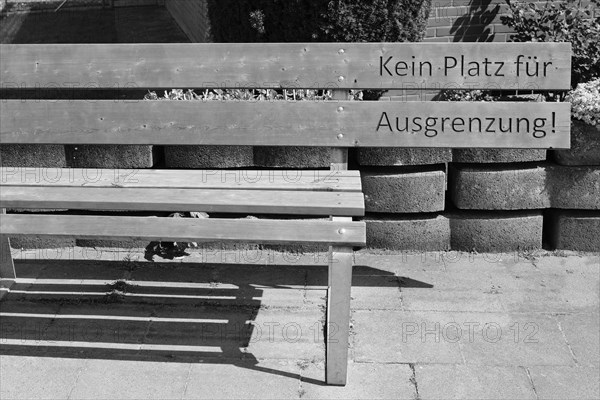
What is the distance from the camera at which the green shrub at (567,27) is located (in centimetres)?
525

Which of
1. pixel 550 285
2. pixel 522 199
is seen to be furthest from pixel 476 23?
pixel 550 285

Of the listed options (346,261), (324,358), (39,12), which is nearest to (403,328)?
(324,358)

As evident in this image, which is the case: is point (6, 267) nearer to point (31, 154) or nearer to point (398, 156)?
point (31, 154)

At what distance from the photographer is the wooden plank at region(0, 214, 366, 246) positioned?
11.5ft

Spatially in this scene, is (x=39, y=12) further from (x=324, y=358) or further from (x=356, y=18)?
(x=324, y=358)

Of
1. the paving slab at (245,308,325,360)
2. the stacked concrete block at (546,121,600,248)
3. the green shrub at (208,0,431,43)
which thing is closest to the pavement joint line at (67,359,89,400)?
the paving slab at (245,308,325,360)

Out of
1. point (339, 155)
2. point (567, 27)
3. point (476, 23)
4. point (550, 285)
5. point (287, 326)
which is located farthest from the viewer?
point (476, 23)

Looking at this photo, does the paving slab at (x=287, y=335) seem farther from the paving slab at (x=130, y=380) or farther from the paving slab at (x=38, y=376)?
the paving slab at (x=38, y=376)

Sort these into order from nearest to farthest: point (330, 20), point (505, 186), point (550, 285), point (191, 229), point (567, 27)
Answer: point (191, 229), point (550, 285), point (505, 186), point (330, 20), point (567, 27)

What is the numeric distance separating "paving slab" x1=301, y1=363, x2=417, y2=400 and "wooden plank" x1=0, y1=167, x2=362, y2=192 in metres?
0.72

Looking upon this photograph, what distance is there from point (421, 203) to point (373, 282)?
495 millimetres

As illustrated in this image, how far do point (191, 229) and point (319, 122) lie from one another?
86 centimetres

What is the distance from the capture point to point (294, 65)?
4.11 meters

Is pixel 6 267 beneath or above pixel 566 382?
above
